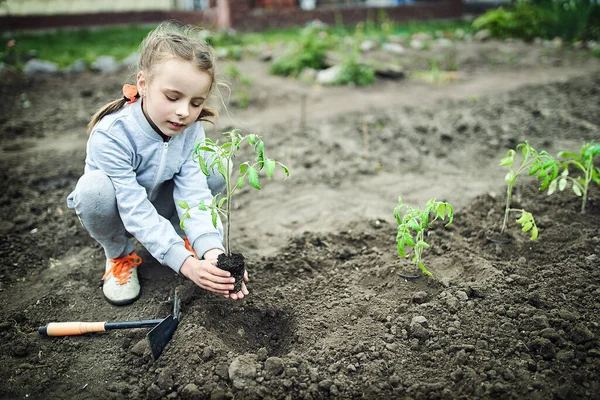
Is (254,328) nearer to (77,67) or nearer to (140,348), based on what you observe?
(140,348)

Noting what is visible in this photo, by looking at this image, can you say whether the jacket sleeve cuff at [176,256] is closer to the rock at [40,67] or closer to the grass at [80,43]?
the rock at [40,67]

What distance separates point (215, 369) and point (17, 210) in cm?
226

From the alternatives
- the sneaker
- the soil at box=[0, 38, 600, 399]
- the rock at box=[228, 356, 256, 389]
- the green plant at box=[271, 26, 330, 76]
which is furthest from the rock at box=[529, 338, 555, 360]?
the green plant at box=[271, 26, 330, 76]

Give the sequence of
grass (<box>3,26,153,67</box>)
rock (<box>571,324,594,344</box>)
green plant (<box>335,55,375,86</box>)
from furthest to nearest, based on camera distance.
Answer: grass (<box>3,26,153,67</box>)
green plant (<box>335,55,375,86</box>)
rock (<box>571,324,594,344</box>)

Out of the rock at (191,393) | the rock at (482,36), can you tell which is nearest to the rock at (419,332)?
the rock at (191,393)

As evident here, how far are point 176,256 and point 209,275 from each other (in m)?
0.21

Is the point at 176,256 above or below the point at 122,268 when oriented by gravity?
above

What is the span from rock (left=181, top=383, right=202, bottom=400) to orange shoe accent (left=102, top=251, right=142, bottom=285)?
82 cm

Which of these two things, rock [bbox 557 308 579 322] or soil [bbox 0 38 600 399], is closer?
soil [bbox 0 38 600 399]

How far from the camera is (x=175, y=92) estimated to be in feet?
7.07

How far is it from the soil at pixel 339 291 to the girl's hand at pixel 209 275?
200 millimetres

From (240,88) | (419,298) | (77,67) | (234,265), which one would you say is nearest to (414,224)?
(419,298)

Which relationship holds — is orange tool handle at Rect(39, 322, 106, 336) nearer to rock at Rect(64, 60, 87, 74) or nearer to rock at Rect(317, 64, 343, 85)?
rock at Rect(317, 64, 343, 85)

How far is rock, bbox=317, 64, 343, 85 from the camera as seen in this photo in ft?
21.3
